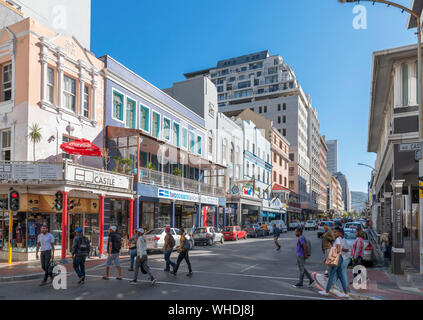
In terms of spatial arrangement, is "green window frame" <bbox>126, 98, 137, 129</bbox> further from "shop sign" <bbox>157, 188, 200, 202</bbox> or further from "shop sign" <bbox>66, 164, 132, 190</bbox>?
"shop sign" <bbox>66, 164, 132, 190</bbox>

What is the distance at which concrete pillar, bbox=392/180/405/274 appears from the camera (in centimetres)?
1405

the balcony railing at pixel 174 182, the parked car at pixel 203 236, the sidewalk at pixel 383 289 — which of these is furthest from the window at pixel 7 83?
the sidewalk at pixel 383 289

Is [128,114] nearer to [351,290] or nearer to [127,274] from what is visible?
[127,274]

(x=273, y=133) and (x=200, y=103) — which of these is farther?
(x=273, y=133)

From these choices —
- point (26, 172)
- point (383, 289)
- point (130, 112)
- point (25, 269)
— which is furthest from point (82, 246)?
point (130, 112)

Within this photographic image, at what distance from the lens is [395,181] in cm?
1454

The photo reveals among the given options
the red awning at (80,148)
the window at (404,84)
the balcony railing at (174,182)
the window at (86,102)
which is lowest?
the balcony railing at (174,182)

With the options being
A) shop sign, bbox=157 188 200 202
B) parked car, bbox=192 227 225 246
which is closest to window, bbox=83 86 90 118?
shop sign, bbox=157 188 200 202

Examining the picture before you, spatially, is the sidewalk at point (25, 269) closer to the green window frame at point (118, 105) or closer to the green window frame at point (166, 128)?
the green window frame at point (118, 105)

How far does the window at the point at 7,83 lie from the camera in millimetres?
19875

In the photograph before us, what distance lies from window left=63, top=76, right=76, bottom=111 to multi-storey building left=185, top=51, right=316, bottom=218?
5378 cm

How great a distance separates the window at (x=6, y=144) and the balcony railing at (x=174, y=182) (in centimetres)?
726
